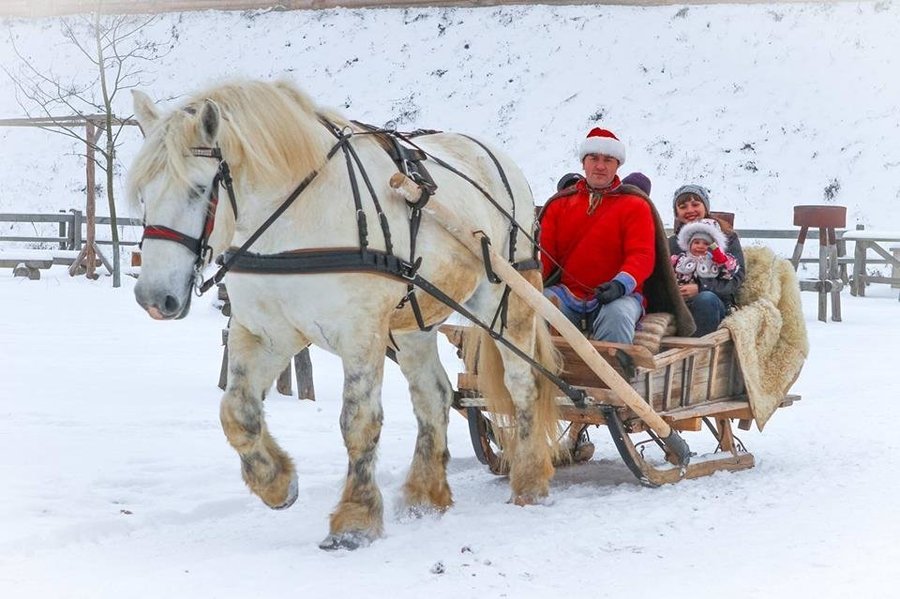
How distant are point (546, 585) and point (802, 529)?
1356 millimetres

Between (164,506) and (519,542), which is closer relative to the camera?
(519,542)

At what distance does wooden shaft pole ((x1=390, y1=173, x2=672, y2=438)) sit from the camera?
169 inches

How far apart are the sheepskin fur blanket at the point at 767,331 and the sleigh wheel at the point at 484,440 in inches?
55.1

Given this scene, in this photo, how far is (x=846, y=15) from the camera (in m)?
24.7

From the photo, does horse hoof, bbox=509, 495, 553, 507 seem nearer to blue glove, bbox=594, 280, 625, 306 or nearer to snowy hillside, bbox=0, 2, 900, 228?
blue glove, bbox=594, 280, 625, 306

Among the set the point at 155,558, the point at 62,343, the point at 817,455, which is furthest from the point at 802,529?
the point at 62,343

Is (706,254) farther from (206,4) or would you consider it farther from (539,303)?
(206,4)

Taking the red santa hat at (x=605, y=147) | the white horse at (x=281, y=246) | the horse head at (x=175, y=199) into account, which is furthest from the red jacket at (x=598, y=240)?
the horse head at (x=175, y=199)

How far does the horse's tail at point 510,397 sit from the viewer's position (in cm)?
516

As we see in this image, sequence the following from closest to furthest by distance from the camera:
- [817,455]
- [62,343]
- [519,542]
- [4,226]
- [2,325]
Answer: [519,542] < [817,455] < [62,343] < [2,325] < [4,226]

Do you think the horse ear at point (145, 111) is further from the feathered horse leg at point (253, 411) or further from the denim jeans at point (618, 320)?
the denim jeans at point (618, 320)

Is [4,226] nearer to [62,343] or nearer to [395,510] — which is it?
[62,343]

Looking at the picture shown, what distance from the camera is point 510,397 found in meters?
5.26

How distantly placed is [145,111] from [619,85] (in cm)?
2153
